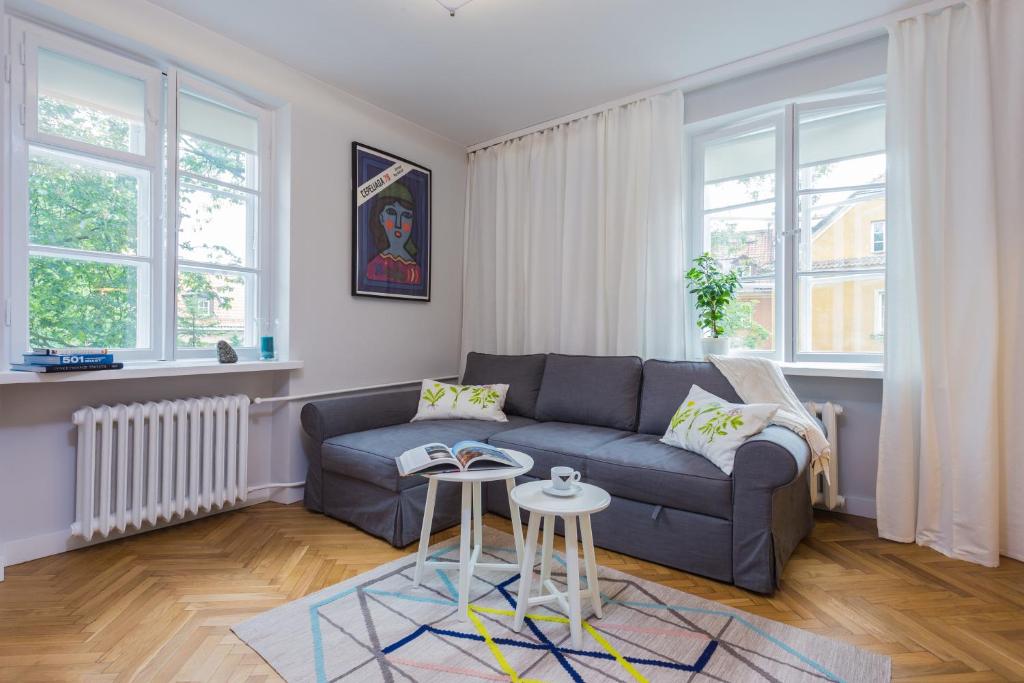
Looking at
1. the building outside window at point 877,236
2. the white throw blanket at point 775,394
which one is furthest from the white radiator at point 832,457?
the building outside window at point 877,236

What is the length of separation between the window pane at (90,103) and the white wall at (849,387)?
11.3 feet

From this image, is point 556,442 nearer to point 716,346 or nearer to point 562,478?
point 562,478

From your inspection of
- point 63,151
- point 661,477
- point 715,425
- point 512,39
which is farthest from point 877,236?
point 63,151

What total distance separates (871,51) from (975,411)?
189 centimetres

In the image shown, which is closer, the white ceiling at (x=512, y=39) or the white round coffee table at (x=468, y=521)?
the white round coffee table at (x=468, y=521)

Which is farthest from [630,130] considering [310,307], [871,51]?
[310,307]

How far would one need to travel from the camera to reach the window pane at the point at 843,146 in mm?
2834

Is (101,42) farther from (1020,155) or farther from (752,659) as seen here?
(1020,155)

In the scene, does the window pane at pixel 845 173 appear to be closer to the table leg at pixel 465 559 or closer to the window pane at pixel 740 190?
the window pane at pixel 740 190

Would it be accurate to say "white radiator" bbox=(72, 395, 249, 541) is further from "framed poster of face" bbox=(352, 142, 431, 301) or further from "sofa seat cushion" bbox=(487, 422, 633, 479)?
"sofa seat cushion" bbox=(487, 422, 633, 479)

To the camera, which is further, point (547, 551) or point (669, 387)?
point (669, 387)

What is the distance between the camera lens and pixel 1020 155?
2.27m

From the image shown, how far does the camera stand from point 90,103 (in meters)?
2.41

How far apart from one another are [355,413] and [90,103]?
1.97 m
